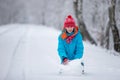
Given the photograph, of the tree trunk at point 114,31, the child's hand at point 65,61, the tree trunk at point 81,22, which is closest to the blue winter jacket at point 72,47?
the child's hand at point 65,61

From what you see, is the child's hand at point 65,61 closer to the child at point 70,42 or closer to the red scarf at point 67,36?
the child at point 70,42

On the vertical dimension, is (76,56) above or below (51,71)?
above

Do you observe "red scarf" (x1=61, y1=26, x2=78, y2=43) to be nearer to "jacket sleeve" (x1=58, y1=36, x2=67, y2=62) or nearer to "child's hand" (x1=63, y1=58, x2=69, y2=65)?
"jacket sleeve" (x1=58, y1=36, x2=67, y2=62)

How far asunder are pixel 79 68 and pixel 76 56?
360 millimetres

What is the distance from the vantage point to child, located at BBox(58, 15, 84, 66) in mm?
8602

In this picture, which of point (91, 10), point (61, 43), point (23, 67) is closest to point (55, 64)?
point (23, 67)

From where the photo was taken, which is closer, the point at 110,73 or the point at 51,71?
the point at 110,73

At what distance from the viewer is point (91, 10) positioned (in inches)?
1224

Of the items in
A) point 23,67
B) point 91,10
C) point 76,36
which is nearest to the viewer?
point 76,36

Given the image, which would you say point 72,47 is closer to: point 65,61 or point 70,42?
point 70,42

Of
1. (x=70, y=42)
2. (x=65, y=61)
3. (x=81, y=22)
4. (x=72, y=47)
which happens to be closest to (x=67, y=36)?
(x=70, y=42)

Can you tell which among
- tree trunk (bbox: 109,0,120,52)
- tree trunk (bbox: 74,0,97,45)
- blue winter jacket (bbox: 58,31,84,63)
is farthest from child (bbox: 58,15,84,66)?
tree trunk (bbox: 74,0,97,45)

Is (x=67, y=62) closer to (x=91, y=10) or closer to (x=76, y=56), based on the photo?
(x=76, y=56)

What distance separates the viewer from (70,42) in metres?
8.72
